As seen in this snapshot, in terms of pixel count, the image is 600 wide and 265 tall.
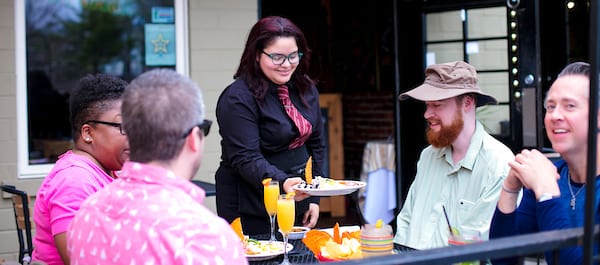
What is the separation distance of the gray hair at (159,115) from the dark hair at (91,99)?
31.6 inches

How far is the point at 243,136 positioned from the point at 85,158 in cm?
111

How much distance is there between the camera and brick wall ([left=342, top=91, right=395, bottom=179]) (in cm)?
786

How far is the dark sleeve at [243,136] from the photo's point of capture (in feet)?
11.4

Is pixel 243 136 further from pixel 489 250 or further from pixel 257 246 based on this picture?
pixel 489 250

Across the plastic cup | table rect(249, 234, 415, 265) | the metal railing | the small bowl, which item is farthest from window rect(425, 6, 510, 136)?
the metal railing

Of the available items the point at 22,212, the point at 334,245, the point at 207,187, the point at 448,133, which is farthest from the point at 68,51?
the point at 334,245

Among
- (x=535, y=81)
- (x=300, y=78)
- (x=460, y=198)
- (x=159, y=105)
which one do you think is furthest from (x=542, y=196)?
(x=535, y=81)

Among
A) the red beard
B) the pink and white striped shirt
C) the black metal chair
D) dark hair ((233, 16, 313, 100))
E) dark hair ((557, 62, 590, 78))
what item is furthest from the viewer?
the black metal chair

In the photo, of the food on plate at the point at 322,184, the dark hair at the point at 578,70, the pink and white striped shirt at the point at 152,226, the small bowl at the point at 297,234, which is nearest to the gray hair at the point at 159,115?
the pink and white striped shirt at the point at 152,226

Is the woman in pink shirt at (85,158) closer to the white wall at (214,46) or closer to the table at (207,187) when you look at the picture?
the table at (207,187)

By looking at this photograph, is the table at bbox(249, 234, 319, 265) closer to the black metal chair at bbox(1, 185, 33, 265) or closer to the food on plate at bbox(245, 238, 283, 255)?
the food on plate at bbox(245, 238, 283, 255)

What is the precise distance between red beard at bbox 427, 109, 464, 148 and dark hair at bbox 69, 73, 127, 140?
54.8 inches

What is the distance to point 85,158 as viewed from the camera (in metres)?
2.54

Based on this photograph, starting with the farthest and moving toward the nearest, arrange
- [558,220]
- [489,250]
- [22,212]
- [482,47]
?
1. [482,47]
2. [22,212]
3. [558,220]
4. [489,250]
